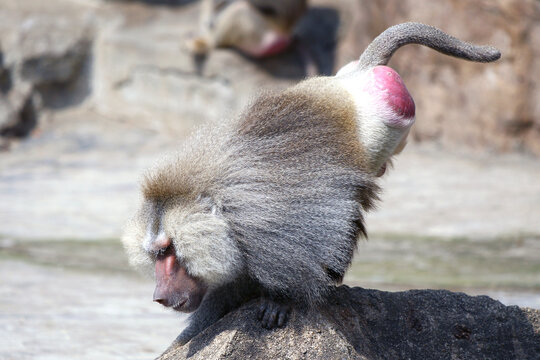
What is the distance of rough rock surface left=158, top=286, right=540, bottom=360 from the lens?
1.93 m

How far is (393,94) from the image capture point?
2.30 metres

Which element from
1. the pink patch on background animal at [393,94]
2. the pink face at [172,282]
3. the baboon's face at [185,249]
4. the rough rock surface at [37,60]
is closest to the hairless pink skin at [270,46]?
the rough rock surface at [37,60]

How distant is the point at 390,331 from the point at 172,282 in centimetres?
66

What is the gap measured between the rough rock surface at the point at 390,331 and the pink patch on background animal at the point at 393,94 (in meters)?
0.53

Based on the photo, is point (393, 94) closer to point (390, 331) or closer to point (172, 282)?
point (390, 331)

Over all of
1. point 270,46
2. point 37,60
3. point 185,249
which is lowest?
point 37,60

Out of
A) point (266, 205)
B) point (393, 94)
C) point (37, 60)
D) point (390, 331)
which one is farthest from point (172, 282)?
point (37, 60)

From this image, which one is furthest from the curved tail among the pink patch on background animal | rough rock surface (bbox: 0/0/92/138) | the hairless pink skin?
rough rock surface (bbox: 0/0/92/138)

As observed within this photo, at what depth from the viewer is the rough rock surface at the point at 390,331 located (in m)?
1.93

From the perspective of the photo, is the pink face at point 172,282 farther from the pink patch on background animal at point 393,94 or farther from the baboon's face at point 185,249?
the pink patch on background animal at point 393,94

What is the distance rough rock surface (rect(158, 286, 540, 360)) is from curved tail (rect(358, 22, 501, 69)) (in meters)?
0.75

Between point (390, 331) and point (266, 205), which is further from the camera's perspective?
point (390, 331)

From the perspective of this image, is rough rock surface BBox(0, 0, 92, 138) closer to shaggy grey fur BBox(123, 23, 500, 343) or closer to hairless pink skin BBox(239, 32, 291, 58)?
hairless pink skin BBox(239, 32, 291, 58)

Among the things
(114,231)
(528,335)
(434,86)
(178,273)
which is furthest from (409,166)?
(178,273)
